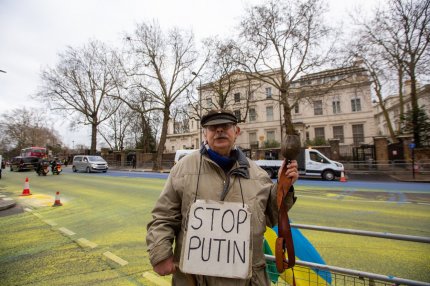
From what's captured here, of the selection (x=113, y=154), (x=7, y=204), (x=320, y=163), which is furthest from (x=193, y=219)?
(x=113, y=154)

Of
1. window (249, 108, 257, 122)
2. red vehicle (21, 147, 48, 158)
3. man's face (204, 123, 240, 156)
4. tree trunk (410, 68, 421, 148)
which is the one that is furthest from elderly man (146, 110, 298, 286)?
window (249, 108, 257, 122)

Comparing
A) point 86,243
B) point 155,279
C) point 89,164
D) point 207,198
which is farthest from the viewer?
point 89,164

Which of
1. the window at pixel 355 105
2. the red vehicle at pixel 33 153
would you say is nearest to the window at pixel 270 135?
the window at pixel 355 105

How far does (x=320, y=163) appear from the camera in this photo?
17812mm

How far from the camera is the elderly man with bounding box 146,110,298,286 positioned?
1778 mm

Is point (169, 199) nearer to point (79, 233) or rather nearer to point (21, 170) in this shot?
point (79, 233)

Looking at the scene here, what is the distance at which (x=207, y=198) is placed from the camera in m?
1.85

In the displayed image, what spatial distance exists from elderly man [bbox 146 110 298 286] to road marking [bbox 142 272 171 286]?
1662 millimetres

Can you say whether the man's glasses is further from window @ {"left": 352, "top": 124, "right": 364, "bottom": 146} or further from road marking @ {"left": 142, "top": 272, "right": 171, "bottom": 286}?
window @ {"left": 352, "top": 124, "right": 364, "bottom": 146}

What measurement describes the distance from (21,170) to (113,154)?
579 inches

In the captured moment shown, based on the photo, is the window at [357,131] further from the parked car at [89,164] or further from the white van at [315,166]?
the parked car at [89,164]

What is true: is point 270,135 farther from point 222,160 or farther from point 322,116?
point 222,160

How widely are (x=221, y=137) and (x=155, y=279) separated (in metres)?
2.48

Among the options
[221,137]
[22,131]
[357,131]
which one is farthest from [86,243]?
[22,131]
